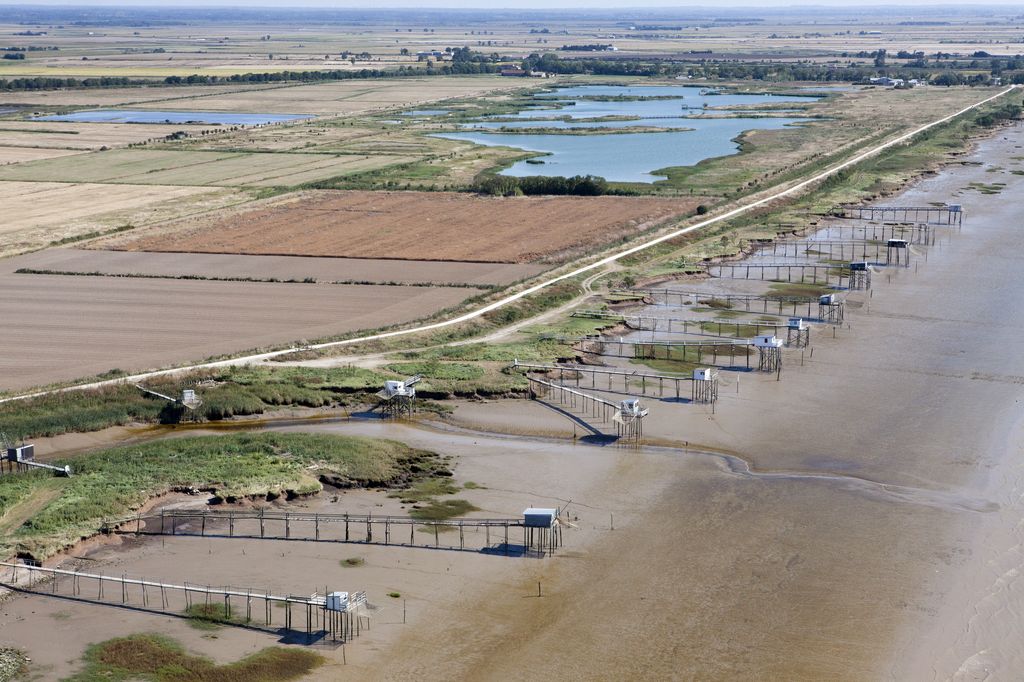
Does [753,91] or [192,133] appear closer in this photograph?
[192,133]

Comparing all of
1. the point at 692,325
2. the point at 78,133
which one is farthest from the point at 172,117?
the point at 692,325

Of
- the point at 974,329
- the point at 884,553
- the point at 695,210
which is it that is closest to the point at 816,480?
the point at 884,553

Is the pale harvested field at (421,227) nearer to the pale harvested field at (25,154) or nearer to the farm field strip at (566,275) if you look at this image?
the farm field strip at (566,275)

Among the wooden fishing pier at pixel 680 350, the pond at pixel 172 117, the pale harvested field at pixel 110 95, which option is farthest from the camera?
the pale harvested field at pixel 110 95

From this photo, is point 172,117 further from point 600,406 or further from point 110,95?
point 600,406

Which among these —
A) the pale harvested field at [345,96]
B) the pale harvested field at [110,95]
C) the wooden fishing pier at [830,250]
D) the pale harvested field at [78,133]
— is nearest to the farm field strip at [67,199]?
the pale harvested field at [78,133]

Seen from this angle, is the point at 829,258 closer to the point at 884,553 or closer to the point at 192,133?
the point at 884,553
